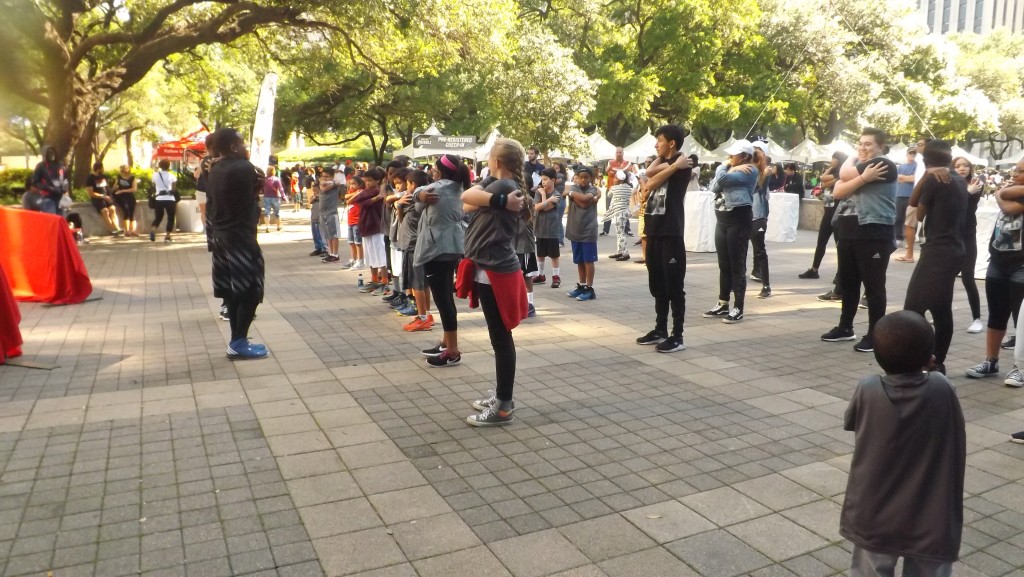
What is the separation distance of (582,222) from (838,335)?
3436 millimetres

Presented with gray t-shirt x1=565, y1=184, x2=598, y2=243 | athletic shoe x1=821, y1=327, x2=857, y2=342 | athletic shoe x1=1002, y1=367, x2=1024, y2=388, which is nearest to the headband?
gray t-shirt x1=565, y1=184, x2=598, y2=243

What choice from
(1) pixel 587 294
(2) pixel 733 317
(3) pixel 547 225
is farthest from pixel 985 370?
(3) pixel 547 225

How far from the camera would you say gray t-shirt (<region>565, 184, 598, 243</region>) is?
9.58 meters

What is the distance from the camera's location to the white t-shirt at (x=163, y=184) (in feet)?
54.2

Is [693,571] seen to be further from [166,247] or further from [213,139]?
[166,247]

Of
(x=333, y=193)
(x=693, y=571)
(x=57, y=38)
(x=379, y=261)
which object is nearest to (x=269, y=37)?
(x=57, y=38)

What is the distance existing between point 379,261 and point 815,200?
1386 cm

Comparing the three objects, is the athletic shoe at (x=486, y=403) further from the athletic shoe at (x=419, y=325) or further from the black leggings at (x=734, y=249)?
the black leggings at (x=734, y=249)

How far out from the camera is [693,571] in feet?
10.6

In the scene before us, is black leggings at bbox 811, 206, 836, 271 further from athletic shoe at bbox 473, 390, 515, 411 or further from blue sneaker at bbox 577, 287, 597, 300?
athletic shoe at bbox 473, 390, 515, 411

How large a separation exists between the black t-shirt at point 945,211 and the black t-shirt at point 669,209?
6.26ft

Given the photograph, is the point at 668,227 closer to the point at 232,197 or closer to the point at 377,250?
the point at 232,197

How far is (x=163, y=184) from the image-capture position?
16703 millimetres

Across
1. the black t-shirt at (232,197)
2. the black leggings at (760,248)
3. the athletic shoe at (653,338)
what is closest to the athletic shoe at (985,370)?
the athletic shoe at (653,338)
